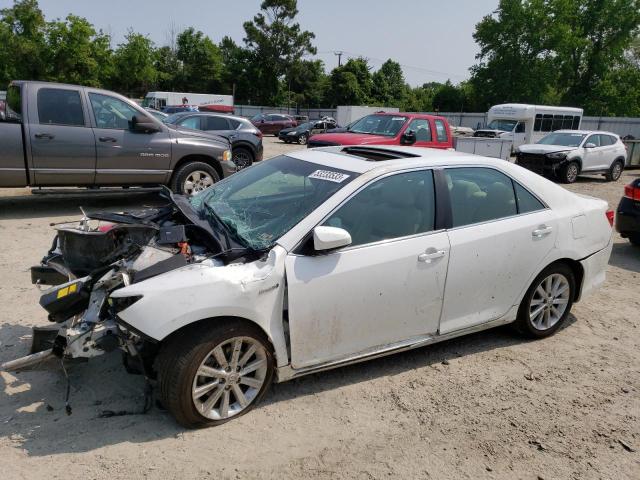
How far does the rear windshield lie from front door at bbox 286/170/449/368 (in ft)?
47.9

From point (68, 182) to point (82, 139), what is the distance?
0.70 metres

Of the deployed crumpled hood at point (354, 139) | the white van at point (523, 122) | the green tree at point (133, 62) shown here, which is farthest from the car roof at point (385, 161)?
the green tree at point (133, 62)

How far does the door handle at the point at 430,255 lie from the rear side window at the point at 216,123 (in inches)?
448

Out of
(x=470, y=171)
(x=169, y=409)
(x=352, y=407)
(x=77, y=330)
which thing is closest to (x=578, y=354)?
(x=470, y=171)

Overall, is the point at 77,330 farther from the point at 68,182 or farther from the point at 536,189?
the point at 68,182

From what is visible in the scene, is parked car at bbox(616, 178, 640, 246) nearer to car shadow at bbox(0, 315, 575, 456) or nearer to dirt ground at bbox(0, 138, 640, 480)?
dirt ground at bbox(0, 138, 640, 480)

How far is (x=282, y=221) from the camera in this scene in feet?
11.3

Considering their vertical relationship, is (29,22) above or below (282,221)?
above

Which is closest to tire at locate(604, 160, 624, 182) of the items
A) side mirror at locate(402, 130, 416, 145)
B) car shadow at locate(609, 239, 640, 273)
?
side mirror at locate(402, 130, 416, 145)

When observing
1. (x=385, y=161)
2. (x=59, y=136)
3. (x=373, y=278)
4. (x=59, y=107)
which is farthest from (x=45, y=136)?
(x=373, y=278)

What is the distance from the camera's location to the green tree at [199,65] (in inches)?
2625

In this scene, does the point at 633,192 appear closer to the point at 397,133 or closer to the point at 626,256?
→ the point at 626,256

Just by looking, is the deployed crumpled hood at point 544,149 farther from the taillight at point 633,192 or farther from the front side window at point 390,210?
the front side window at point 390,210

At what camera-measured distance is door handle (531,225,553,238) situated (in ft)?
13.5
